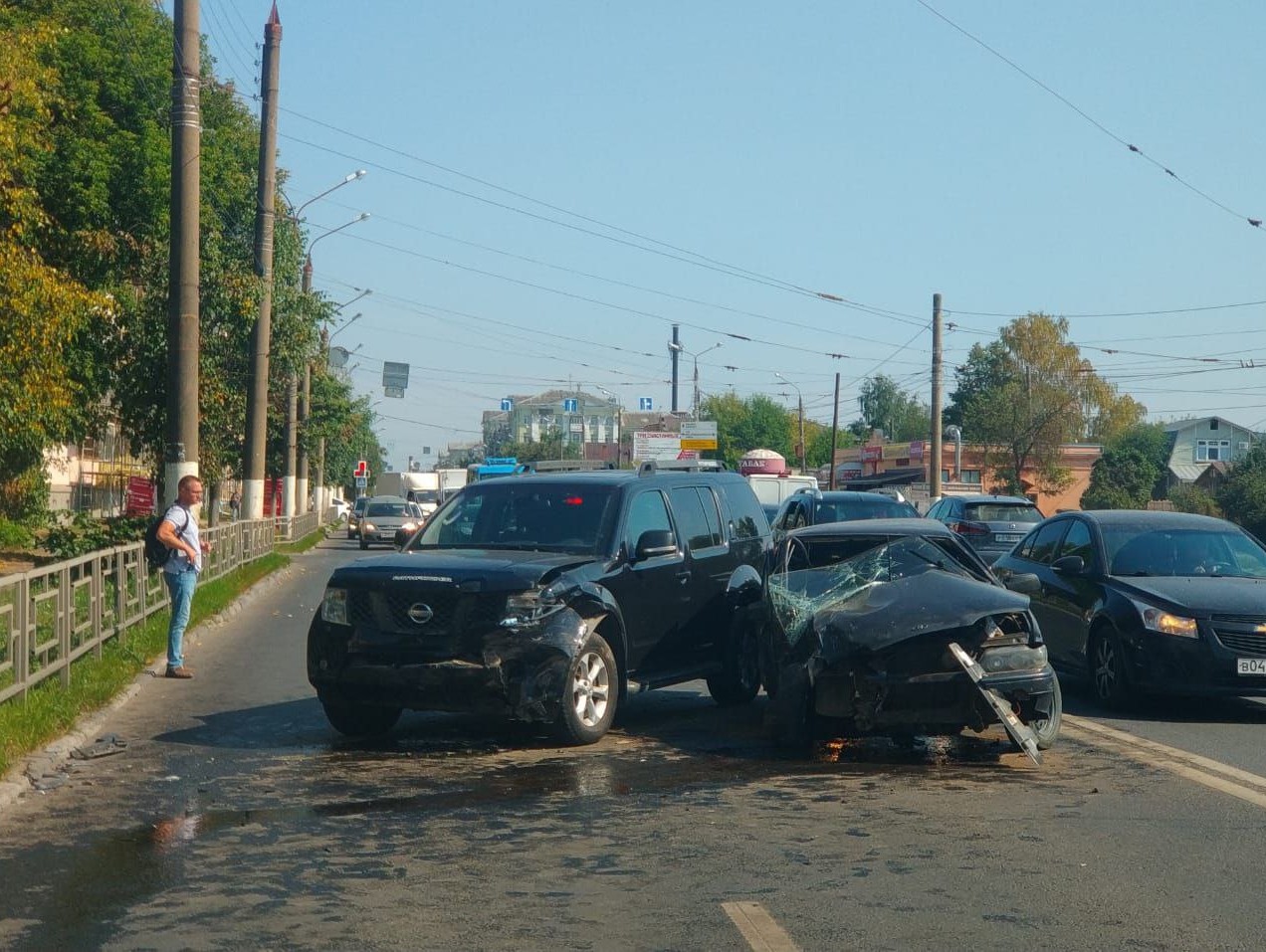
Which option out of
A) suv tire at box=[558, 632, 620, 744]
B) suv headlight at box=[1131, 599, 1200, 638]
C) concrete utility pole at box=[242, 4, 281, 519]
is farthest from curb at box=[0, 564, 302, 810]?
concrete utility pole at box=[242, 4, 281, 519]

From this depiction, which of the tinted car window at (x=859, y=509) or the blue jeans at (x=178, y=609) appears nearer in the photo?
the blue jeans at (x=178, y=609)

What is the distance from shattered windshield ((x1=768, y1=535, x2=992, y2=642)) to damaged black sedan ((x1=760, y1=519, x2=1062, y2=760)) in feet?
0.08

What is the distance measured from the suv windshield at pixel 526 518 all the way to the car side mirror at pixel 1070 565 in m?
4.10

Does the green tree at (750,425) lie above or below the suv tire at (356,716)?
above

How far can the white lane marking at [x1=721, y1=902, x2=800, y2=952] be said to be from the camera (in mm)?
5473

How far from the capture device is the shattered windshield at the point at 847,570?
10.2m

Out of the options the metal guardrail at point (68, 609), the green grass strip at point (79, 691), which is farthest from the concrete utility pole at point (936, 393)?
the metal guardrail at point (68, 609)

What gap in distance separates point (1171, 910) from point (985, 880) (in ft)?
2.55

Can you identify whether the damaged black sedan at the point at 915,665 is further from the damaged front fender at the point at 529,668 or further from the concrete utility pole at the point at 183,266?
the concrete utility pole at the point at 183,266

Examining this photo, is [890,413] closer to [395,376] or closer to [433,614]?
[395,376]

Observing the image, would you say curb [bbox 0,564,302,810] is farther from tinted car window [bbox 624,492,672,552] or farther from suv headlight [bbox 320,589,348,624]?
tinted car window [bbox 624,492,672,552]

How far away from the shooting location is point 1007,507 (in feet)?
92.8

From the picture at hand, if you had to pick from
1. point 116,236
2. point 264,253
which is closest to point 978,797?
point 264,253

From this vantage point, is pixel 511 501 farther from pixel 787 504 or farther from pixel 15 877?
pixel 787 504
